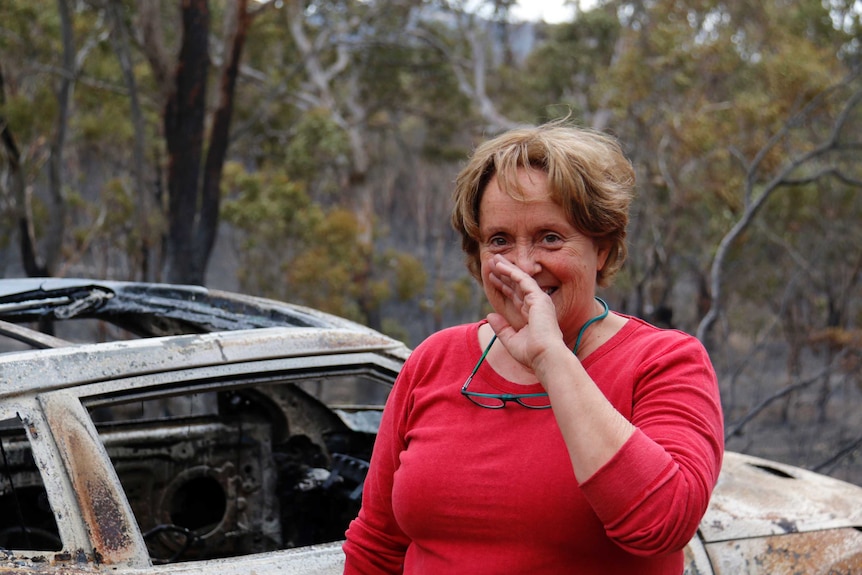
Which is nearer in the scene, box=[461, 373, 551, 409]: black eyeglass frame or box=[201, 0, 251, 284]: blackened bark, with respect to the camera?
box=[461, 373, 551, 409]: black eyeglass frame

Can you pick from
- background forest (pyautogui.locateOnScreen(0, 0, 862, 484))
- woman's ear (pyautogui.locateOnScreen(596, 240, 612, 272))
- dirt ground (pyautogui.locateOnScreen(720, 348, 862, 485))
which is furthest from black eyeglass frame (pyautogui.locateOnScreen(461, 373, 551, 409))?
background forest (pyautogui.locateOnScreen(0, 0, 862, 484))

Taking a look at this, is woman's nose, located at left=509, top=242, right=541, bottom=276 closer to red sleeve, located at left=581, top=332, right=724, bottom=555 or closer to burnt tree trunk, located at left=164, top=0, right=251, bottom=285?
red sleeve, located at left=581, top=332, right=724, bottom=555

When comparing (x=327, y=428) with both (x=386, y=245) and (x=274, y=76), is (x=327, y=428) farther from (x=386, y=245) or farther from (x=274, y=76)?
(x=386, y=245)

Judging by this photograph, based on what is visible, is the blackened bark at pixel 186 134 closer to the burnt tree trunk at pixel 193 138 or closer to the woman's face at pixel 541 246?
the burnt tree trunk at pixel 193 138

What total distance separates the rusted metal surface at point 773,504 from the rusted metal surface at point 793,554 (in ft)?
0.08

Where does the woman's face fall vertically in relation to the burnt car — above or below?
above

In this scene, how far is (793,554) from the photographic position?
2.60m

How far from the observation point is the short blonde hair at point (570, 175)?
170cm

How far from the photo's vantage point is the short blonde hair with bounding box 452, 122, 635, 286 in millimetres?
1700

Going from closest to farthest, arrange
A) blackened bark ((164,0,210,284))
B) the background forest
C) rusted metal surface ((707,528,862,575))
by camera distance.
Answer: rusted metal surface ((707,528,862,575)), blackened bark ((164,0,210,284)), the background forest

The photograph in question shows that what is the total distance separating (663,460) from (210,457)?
233 centimetres

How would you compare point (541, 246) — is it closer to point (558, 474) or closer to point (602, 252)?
point (602, 252)

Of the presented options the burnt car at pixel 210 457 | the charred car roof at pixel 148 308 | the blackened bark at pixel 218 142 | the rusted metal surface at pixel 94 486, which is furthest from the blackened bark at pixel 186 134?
the rusted metal surface at pixel 94 486

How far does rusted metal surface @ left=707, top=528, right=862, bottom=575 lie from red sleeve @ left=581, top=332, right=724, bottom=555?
107 centimetres
